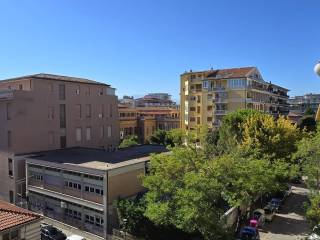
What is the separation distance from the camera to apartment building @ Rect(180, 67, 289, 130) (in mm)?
67188

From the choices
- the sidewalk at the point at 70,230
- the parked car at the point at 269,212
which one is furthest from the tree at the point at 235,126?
the sidewalk at the point at 70,230

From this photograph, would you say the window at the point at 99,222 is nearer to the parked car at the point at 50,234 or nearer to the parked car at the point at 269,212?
the parked car at the point at 50,234

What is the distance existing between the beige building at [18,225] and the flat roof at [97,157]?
571 inches

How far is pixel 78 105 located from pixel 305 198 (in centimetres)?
3112

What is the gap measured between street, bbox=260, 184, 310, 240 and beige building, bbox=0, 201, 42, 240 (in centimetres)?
1942

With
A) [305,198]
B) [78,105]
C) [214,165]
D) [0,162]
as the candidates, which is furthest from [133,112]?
[214,165]

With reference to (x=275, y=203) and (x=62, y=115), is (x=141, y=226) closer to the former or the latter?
(x=275, y=203)

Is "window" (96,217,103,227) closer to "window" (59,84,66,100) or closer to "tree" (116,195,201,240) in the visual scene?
"tree" (116,195,201,240)

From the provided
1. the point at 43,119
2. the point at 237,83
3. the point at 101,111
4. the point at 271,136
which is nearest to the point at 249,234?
the point at 271,136

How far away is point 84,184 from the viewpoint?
3091 centimetres

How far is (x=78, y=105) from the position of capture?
150 feet

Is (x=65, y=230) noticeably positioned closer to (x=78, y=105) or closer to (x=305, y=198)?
(x=78, y=105)

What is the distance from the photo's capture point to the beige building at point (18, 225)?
13.8 metres

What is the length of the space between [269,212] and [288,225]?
8.70 feet
